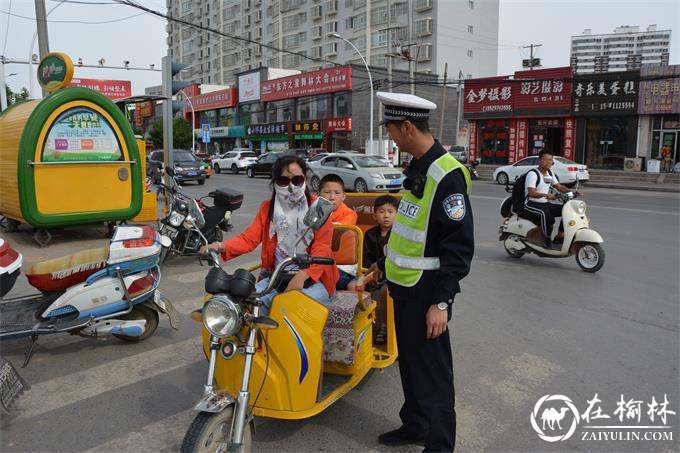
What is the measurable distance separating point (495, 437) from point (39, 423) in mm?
2736

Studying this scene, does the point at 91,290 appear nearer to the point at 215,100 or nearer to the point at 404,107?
the point at 404,107

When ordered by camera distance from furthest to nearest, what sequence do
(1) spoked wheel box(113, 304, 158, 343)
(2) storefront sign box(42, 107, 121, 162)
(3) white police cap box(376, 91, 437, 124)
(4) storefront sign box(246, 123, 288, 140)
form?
(4) storefront sign box(246, 123, 288, 140) < (2) storefront sign box(42, 107, 121, 162) < (1) spoked wheel box(113, 304, 158, 343) < (3) white police cap box(376, 91, 437, 124)

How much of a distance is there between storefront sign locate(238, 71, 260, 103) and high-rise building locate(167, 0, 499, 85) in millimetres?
3826

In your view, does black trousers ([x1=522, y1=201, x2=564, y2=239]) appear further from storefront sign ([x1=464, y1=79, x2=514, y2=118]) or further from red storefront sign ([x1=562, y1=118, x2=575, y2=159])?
storefront sign ([x1=464, y1=79, x2=514, y2=118])

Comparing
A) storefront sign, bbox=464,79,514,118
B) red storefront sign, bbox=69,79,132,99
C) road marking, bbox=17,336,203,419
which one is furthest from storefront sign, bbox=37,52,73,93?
red storefront sign, bbox=69,79,132,99

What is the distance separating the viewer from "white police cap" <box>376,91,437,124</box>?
2678 millimetres

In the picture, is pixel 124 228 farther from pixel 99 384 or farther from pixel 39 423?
pixel 39 423

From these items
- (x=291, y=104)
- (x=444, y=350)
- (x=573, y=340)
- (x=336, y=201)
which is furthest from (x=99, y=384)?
(x=291, y=104)

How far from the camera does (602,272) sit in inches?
282

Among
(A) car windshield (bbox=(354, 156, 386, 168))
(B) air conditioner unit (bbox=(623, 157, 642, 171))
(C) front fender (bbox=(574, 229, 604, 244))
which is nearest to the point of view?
(C) front fender (bbox=(574, 229, 604, 244))

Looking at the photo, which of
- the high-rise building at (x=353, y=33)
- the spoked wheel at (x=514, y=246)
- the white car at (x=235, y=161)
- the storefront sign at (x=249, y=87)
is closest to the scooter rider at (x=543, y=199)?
the spoked wheel at (x=514, y=246)

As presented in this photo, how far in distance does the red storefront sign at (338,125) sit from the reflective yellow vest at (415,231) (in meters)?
39.0

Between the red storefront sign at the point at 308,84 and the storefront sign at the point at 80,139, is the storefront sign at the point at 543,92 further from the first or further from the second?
the storefront sign at the point at 80,139

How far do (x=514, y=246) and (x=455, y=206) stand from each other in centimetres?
575
